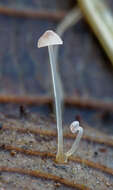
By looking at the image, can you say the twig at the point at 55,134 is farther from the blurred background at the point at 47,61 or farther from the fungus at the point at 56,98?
the blurred background at the point at 47,61

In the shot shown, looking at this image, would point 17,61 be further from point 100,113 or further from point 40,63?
point 100,113

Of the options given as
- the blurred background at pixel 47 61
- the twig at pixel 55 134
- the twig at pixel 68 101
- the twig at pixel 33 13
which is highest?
the twig at pixel 33 13

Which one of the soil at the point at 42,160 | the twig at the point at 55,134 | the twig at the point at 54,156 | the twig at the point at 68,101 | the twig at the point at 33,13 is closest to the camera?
the soil at the point at 42,160

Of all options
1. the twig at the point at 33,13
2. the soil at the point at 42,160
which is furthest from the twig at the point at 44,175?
the twig at the point at 33,13

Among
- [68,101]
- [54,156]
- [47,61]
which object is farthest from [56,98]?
[47,61]

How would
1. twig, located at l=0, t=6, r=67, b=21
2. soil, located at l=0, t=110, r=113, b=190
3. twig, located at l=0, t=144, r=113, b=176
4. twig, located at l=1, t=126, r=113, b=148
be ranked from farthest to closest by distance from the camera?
twig, located at l=0, t=6, r=67, b=21, twig, located at l=1, t=126, r=113, b=148, twig, located at l=0, t=144, r=113, b=176, soil, located at l=0, t=110, r=113, b=190

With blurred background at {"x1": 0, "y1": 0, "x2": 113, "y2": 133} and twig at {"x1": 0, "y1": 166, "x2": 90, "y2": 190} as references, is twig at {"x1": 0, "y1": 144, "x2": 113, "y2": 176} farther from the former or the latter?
blurred background at {"x1": 0, "y1": 0, "x2": 113, "y2": 133}

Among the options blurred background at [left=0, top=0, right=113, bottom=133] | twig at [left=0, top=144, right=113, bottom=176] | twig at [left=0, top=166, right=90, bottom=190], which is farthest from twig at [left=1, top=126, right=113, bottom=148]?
blurred background at [left=0, top=0, right=113, bottom=133]
